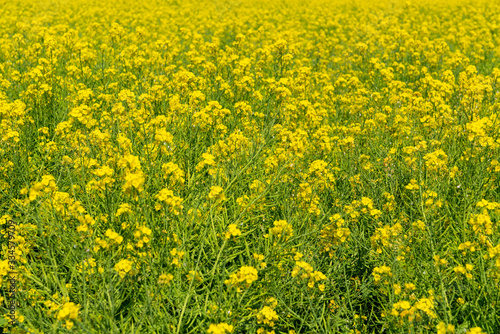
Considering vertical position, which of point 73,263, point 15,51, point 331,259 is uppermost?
point 15,51

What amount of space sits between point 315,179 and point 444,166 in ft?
3.43

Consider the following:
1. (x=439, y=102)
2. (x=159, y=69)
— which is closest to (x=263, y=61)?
(x=159, y=69)

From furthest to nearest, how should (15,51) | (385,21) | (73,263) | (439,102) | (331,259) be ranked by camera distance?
(385,21)
(15,51)
(439,102)
(331,259)
(73,263)

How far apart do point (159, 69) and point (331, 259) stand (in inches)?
194

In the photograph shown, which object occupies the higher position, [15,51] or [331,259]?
[15,51]

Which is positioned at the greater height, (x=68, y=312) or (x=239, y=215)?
(x=68, y=312)

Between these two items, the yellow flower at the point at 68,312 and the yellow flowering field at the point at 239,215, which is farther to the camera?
the yellow flowering field at the point at 239,215

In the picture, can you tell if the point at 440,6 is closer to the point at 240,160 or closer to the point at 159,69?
the point at 159,69

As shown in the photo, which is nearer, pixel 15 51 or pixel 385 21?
pixel 15 51

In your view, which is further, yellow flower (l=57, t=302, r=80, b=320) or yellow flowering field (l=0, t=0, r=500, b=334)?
yellow flowering field (l=0, t=0, r=500, b=334)

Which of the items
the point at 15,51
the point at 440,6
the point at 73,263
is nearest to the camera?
the point at 73,263

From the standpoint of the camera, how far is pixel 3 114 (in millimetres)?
4152

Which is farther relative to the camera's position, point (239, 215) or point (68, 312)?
point (239, 215)

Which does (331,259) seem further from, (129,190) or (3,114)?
(3,114)
